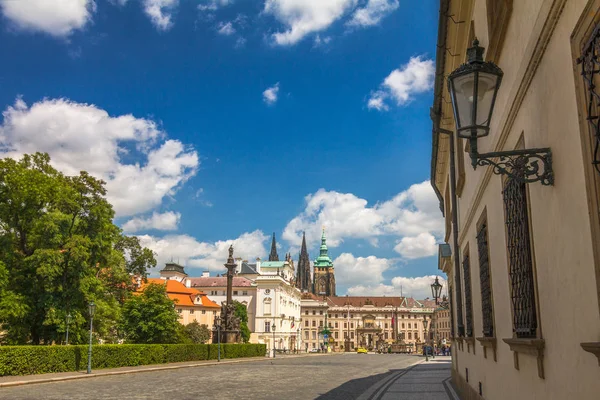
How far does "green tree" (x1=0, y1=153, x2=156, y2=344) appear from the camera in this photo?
33156mm

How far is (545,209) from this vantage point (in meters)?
4.45

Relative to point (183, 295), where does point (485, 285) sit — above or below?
below

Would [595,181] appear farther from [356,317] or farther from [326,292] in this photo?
[326,292]

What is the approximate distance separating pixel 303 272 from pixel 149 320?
126 metres

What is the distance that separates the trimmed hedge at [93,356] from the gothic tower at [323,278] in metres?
133

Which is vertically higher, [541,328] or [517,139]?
[517,139]

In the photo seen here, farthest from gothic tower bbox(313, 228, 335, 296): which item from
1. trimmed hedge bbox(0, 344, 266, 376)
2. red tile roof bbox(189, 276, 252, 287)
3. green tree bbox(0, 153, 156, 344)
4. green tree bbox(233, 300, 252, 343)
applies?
green tree bbox(0, 153, 156, 344)

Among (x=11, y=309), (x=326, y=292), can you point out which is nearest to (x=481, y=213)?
(x=11, y=309)

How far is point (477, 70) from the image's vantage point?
4.52 metres

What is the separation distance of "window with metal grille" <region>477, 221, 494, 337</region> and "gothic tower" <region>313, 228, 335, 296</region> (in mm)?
171966

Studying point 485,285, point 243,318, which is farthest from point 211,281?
point 485,285

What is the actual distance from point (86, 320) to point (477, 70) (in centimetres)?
3568

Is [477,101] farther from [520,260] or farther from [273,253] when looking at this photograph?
[273,253]

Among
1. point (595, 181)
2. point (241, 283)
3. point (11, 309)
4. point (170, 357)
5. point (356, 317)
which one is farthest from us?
point (356, 317)
